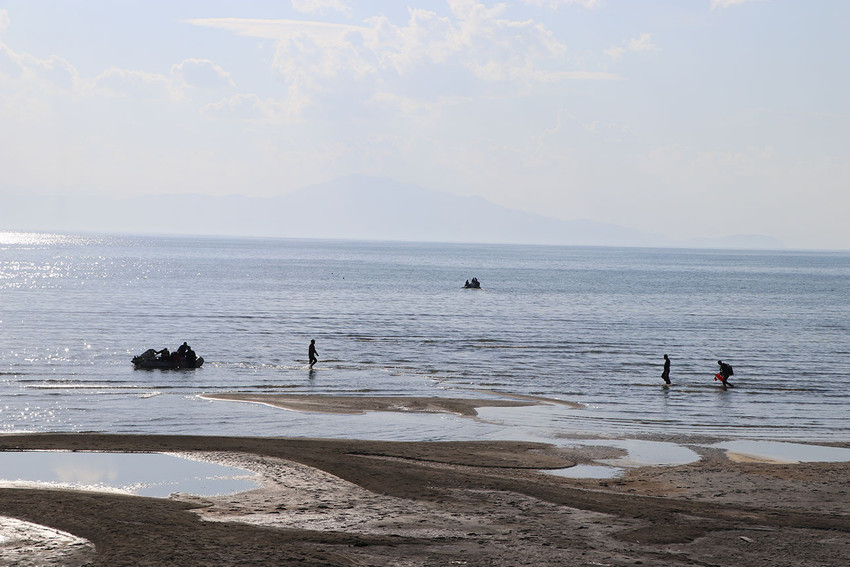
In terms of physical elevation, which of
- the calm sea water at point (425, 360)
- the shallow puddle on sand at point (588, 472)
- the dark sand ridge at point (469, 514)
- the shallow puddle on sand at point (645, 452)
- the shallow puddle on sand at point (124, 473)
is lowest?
the calm sea water at point (425, 360)

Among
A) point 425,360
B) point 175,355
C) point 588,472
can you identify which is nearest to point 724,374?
point 425,360

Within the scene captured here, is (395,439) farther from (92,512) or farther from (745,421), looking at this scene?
(745,421)

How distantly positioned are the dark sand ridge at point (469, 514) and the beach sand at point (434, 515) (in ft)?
0.16

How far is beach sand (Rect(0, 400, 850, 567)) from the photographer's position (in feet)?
54.6

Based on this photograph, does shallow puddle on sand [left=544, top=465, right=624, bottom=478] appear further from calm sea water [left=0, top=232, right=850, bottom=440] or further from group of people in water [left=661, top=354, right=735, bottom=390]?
group of people in water [left=661, top=354, right=735, bottom=390]

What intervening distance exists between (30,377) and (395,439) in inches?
834

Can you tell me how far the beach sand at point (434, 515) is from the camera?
16656 mm

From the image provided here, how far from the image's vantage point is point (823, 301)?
407 feet

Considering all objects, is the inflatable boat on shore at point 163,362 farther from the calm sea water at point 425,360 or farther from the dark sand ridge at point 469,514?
the dark sand ridge at point 469,514

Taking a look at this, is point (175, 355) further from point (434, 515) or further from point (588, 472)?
point (434, 515)

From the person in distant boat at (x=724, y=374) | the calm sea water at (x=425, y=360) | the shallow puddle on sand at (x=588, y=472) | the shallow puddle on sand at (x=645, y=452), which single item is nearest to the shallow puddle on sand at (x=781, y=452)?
the shallow puddle on sand at (x=645, y=452)

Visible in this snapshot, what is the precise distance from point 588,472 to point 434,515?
726cm

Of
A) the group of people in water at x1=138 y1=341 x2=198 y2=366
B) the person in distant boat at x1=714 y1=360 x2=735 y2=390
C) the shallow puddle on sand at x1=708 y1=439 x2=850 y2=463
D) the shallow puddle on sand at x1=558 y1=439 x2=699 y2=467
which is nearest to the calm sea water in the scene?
the person in distant boat at x1=714 y1=360 x2=735 y2=390

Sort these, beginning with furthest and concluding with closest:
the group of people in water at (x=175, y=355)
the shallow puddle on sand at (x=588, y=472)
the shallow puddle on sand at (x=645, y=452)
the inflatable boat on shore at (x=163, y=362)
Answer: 1. the group of people in water at (x=175, y=355)
2. the inflatable boat on shore at (x=163, y=362)
3. the shallow puddle on sand at (x=645, y=452)
4. the shallow puddle on sand at (x=588, y=472)
